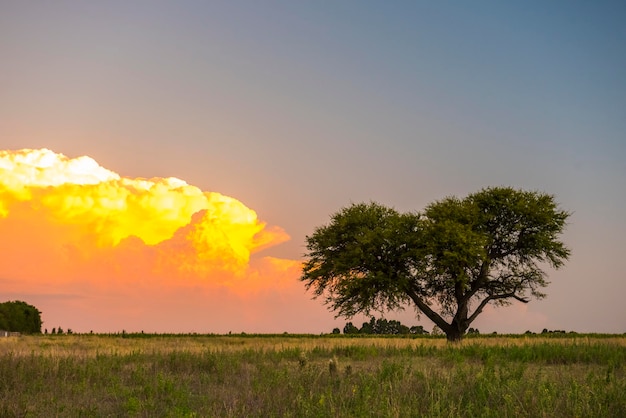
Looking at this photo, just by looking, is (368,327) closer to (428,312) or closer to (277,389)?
(428,312)

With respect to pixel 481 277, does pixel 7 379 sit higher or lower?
lower

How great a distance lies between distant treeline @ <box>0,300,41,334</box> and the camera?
5809 cm

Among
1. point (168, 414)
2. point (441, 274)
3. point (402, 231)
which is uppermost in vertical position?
point (402, 231)

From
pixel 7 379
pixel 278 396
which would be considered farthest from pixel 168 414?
pixel 7 379

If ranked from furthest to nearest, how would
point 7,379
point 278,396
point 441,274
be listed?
1. point 441,274
2. point 7,379
3. point 278,396

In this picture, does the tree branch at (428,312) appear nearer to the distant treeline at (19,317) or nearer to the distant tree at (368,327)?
the distant tree at (368,327)

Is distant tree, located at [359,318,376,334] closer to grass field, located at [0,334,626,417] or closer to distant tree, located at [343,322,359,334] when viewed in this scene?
distant tree, located at [343,322,359,334]

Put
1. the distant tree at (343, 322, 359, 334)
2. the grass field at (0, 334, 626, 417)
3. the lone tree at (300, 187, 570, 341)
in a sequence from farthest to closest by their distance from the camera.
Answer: the distant tree at (343, 322, 359, 334) < the lone tree at (300, 187, 570, 341) < the grass field at (0, 334, 626, 417)

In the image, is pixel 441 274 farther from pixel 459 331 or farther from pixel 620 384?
pixel 620 384

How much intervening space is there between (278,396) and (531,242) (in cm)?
3639

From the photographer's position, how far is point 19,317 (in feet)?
197

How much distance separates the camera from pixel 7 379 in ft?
52.4

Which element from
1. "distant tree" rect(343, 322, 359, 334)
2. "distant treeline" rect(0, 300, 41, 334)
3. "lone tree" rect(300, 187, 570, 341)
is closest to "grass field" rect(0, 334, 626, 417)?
"lone tree" rect(300, 187, 570, 341)

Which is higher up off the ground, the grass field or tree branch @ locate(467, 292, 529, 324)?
tree branch @ locate(467, 292, 529, 324)
